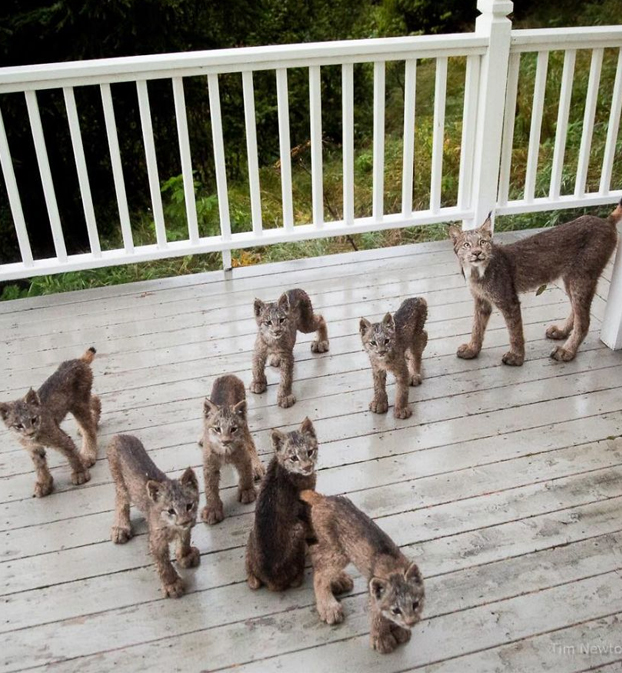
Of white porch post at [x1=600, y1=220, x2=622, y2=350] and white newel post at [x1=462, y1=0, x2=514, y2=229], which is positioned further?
white newel post at [x1=462, y1=0, x2=514, y2=229]

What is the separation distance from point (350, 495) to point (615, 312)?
183cm

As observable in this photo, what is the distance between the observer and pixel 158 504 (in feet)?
8.04

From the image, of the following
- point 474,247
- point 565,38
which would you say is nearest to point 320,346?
point 474,247

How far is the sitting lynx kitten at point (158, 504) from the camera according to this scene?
2.42 m

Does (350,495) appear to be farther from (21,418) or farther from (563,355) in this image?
(563,355)

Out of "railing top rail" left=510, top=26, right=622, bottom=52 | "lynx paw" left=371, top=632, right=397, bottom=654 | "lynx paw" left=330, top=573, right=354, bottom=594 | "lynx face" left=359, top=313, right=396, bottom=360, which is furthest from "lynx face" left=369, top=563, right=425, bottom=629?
"railing top rail" left=510, top=26, right=622, bottom=52

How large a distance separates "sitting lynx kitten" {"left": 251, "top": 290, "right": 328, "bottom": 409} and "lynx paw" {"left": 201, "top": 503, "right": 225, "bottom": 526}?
795 mm

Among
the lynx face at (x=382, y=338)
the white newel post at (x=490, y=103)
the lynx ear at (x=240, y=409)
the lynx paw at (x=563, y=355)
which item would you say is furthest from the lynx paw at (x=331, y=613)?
the white newel post at (x=490, y=103)

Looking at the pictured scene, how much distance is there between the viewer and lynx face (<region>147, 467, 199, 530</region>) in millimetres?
2408

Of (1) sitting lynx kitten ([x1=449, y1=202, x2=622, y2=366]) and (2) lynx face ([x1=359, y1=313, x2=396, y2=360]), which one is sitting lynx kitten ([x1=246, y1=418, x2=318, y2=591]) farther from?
(1) sitting lynx kitten ([x1=449, y1=202, x2=622, y2=366])

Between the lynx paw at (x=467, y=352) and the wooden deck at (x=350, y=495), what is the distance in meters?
0.04

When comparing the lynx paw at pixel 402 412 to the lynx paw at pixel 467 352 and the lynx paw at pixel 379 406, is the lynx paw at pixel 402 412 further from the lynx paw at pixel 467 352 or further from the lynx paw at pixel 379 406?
the lynx paw at pixel 467 352

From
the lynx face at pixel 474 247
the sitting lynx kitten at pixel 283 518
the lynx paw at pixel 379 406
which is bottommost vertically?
the lynx paw at pixel 379 406

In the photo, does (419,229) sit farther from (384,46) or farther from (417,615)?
(417,615)
